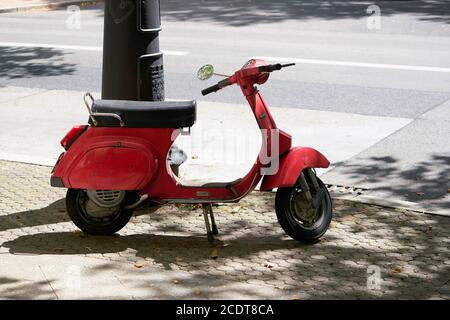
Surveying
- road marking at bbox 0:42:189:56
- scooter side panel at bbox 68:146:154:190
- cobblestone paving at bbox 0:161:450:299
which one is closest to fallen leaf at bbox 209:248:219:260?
cobblestone paving at bbox 0:161:450:299

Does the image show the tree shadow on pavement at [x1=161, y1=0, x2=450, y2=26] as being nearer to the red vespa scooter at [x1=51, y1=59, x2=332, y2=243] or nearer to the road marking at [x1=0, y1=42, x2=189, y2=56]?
the road marking at [x1=0, y1=42, x2=189, y2=56]

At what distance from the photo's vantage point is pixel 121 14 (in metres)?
7.43

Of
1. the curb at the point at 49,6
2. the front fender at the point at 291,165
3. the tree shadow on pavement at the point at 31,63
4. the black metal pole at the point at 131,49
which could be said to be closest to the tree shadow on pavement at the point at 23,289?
the front fender at the point at 291,165

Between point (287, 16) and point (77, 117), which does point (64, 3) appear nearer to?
point (287, 16)

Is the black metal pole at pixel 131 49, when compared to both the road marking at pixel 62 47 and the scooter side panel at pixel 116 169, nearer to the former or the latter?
the scooter side panel at pixel 116 169

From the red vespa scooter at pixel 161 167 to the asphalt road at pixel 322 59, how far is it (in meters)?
1.55

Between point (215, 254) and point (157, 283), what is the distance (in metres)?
0.67

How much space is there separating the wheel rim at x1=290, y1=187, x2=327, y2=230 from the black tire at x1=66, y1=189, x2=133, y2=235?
121 cm

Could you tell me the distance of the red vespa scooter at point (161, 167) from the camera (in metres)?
6.65

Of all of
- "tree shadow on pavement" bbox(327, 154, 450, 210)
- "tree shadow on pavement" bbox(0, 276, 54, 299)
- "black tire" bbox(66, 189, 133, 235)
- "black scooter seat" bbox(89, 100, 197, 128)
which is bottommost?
"tree shadow on pavement" bbox(327, 154, 450, 210)

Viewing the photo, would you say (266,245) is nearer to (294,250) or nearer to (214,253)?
(294,250)

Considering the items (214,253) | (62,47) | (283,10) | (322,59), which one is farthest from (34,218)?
(283,10)

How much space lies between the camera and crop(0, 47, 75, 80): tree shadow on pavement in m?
13.8

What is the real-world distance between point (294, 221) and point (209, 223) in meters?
0.69
